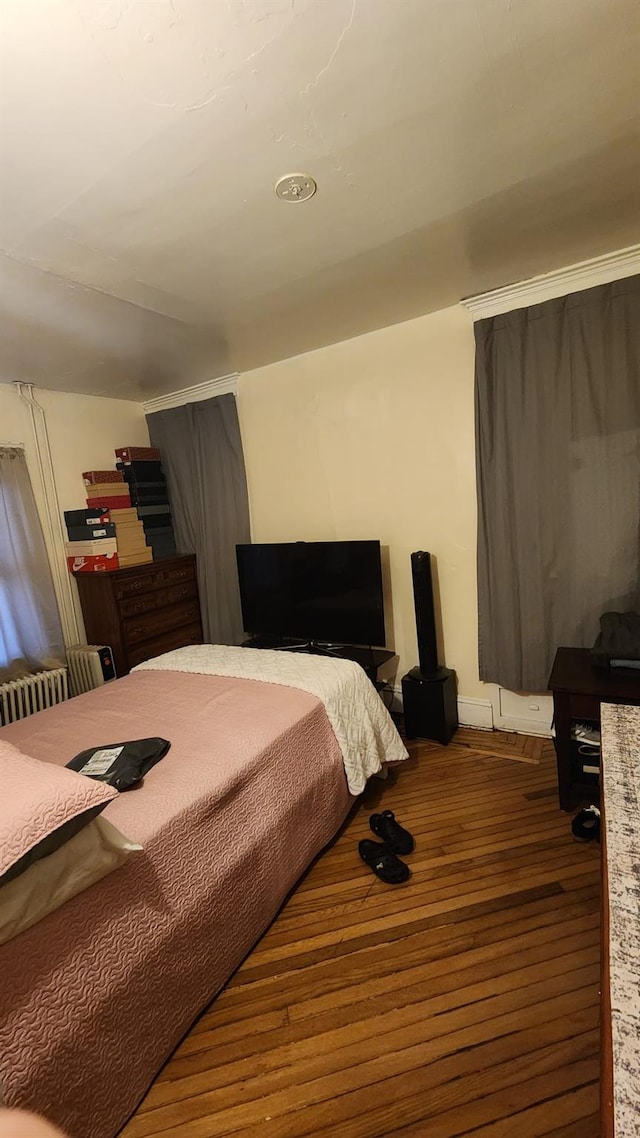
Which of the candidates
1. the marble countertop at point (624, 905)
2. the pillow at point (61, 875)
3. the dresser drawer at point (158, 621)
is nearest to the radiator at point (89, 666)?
the dresser drawer at point (158, 621)

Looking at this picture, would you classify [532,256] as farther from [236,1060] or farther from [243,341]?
[236,1060]

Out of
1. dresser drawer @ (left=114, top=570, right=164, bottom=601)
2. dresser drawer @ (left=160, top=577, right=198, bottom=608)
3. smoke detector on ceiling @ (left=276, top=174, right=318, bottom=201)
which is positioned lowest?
dresser drawer @ (left=160, top=577, right=198, bottom=608)

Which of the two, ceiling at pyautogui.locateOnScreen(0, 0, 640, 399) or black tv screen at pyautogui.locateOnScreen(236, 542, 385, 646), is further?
black tv screen at pyautogui.locateOnScreen(236, 542, 385, 646)

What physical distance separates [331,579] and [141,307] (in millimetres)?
1665

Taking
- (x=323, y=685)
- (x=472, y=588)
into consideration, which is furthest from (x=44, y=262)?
(x=472, y=588)

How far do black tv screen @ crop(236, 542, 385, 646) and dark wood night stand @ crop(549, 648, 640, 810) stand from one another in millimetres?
1001

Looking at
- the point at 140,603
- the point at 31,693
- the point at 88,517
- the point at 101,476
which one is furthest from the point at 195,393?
the point at 31,693

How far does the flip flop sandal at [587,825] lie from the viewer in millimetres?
1861

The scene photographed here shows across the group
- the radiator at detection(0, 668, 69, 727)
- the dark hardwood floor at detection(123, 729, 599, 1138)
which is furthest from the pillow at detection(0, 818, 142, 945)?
the radiator at detection(0, 668, 69, 727)

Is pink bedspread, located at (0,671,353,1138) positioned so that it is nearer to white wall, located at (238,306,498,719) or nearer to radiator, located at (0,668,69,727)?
radiator, located at (0,668,69,727)

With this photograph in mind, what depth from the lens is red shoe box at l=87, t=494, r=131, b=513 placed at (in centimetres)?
326

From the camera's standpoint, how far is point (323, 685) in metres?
2.08

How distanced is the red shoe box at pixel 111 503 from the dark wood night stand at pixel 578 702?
2.85m

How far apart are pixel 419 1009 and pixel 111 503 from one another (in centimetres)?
310
